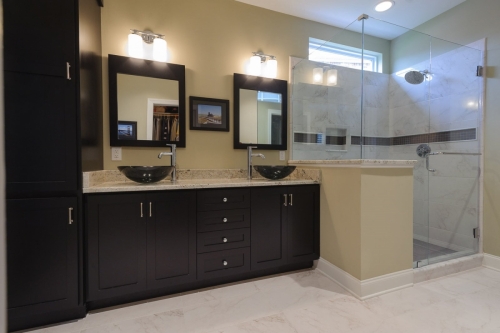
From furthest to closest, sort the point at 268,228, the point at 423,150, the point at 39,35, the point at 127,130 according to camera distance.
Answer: the point at 423,150
the point at 127,130
the point at 268,228
the point at 39,35

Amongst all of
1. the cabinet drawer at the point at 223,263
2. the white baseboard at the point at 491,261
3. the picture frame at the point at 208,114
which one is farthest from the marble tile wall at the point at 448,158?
the picture frame at the point at 208,114

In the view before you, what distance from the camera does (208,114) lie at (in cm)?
234

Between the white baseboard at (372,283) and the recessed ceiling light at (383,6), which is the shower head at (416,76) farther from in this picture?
the white baseboard at (372,283)

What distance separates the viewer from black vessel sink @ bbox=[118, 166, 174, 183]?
171 cm

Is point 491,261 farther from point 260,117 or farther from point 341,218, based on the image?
point 260,117

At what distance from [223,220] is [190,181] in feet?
1.67

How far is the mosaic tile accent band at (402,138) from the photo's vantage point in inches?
95.3

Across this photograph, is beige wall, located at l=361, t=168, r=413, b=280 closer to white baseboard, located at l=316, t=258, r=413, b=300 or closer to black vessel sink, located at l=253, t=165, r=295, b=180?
white baseboard, located at l=316, t=258, r=413, b=300

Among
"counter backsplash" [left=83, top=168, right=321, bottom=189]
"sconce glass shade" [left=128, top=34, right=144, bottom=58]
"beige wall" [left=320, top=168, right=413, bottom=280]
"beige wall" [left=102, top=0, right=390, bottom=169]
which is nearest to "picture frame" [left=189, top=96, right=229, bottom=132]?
"beige wall" [left=102, top=0, right=390, bottom=169]

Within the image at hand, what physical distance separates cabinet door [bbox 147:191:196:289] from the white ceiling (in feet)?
7.10

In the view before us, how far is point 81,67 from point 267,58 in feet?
5.62

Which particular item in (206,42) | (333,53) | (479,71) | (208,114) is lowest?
(208,114)

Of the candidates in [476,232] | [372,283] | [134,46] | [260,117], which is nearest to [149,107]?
[134,46]

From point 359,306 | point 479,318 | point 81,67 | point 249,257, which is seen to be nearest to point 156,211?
point 249,257
